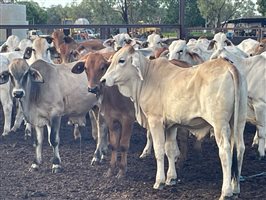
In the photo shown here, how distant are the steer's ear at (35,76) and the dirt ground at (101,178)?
1.09 meters

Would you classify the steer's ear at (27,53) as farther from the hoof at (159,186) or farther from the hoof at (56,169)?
the hoof at (159,186)

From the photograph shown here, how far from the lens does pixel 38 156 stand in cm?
760

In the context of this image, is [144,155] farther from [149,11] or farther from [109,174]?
[149,11]

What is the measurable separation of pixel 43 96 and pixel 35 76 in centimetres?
27

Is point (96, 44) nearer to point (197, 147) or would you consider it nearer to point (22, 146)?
point (22, 146)

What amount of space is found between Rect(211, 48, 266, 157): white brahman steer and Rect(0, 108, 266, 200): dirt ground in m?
0.32

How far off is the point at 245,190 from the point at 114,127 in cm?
185

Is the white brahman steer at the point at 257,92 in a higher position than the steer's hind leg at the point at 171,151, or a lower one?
higher

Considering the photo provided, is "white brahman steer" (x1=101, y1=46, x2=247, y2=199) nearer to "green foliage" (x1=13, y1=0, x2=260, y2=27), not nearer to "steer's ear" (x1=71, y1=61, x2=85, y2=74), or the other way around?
"steer's ear" (x1=71, y1=61, x2=85, y2=74)

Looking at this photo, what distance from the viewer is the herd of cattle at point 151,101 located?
594cm

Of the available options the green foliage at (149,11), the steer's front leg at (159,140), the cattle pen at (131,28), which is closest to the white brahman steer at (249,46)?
the cattle pen at (131,28)

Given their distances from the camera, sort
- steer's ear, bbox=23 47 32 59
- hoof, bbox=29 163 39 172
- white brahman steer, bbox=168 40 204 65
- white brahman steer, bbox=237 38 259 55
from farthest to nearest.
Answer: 1. white brahman steer, bbox=237 38 259 55
2. steer's ear, bbox=23 47 32 59
3. white brahman steer, bbox=168 40 204 65
4. hoof, bbox=29 163 39 172

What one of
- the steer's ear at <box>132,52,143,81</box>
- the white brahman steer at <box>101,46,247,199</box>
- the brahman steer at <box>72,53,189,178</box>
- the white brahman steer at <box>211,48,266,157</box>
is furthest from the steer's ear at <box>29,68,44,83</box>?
the white brahman steer at <box>211,48,266,157</box>

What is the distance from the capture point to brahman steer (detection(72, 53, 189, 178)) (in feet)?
23.6
